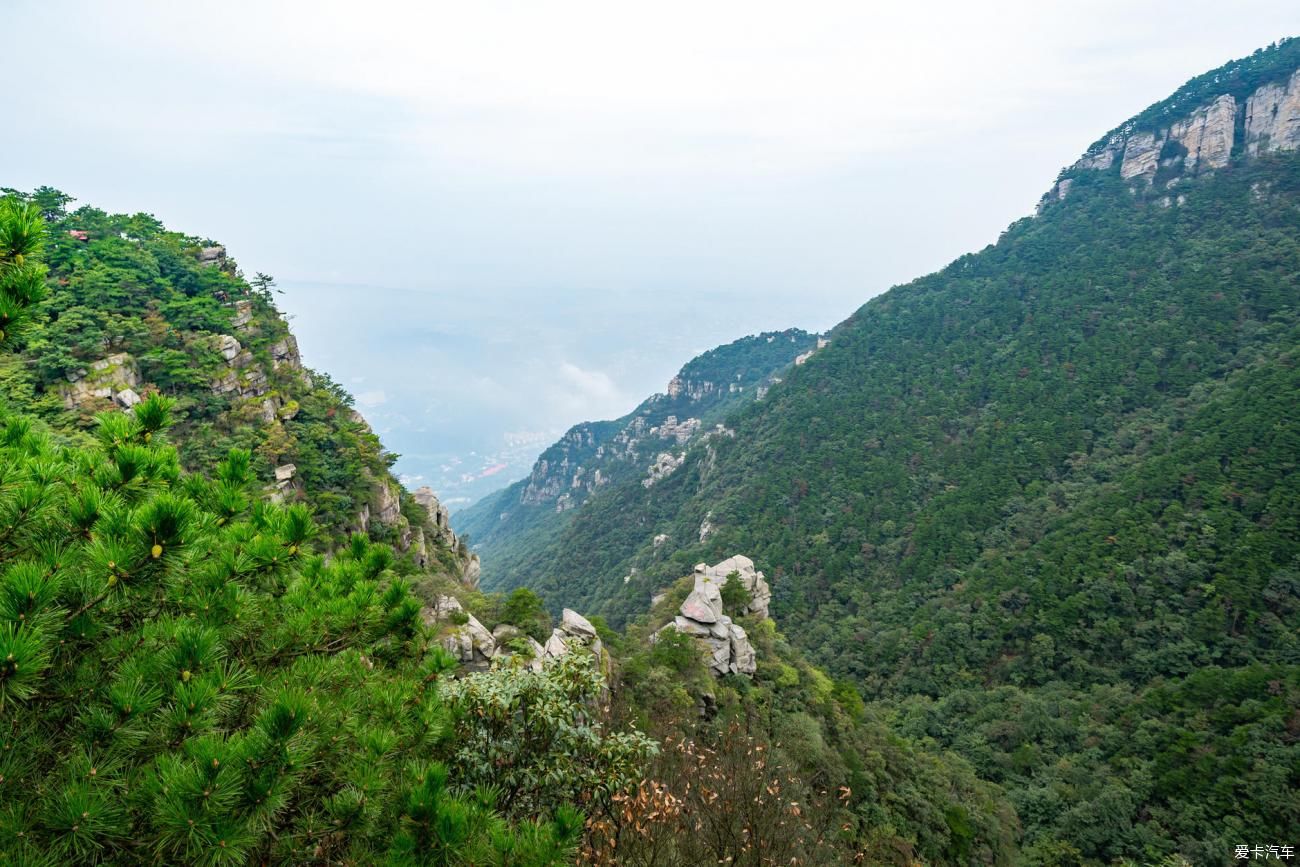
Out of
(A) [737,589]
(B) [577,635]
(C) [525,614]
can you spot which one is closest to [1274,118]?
(A) [737,589]

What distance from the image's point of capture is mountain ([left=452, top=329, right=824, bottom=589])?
271ft

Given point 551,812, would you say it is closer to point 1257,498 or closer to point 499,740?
point 499,740

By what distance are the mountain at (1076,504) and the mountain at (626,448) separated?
46.1ft

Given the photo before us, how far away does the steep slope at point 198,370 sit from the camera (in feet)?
52.0

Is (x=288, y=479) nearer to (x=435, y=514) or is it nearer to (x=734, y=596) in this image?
(x=435, y=514)

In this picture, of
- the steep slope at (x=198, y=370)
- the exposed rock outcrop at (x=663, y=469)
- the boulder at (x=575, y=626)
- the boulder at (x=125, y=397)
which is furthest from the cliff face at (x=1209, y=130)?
the boulder at (x=125, y=397)

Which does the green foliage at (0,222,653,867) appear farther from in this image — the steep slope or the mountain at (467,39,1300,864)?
the mountain at (467,39,1300,864)

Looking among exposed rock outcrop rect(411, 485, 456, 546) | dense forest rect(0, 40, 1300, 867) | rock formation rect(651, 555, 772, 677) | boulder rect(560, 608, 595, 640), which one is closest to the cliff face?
dense forest rect(0, 40, 1300, 867)

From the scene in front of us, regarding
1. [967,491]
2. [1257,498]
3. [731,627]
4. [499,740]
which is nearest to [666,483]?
[967,491]

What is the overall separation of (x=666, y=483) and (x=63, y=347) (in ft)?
180

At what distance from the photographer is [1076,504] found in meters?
35.4

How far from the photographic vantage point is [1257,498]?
27.2 m

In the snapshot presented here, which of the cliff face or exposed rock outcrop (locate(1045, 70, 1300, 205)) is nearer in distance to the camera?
exposed rock outcrop (locate(1045, 70, 1300, 205))

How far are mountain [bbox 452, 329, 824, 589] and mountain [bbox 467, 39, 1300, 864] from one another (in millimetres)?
14046
